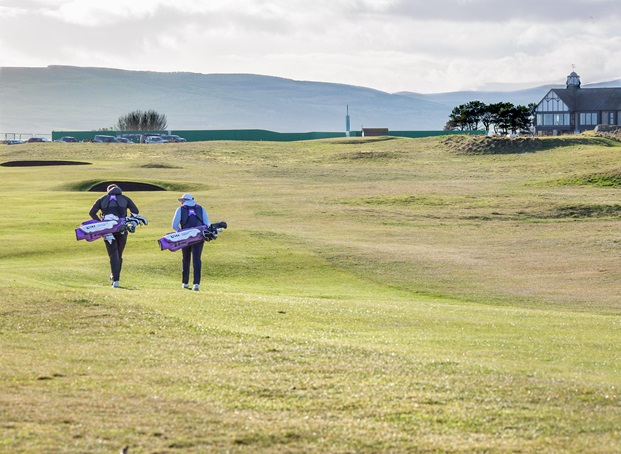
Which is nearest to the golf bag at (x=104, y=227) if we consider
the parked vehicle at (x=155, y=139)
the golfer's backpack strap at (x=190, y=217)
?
the golfer's backpack strap at (x=190, y=217)

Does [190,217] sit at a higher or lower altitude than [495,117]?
lower

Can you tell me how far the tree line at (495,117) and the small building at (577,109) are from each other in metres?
12.3

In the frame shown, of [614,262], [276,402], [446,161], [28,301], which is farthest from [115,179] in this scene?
[276,402]

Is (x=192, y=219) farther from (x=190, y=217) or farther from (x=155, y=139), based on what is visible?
(x=155, y=139)

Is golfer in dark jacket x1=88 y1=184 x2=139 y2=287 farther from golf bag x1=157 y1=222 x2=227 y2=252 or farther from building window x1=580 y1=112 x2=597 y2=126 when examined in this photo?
building window x1=580 y1=112 x2=597 y2=126

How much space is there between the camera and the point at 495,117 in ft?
479

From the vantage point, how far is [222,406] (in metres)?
11.6

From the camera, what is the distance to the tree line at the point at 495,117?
467 ft

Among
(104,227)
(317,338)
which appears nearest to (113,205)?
(104,227)

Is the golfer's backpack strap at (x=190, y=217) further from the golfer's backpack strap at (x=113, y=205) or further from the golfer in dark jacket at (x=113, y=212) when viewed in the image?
the golfer's backpack strap at (x=113, y=205)

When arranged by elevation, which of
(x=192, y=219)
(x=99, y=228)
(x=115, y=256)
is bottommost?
(x=115, y=256)

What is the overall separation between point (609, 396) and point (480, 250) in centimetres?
2780

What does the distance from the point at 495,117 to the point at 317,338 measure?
133 metres

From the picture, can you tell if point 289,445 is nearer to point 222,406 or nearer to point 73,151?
point 222,406
